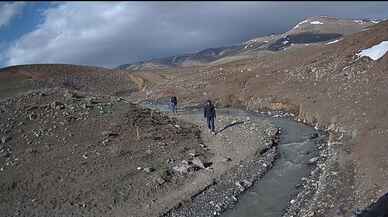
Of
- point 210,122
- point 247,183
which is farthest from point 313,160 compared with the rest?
point 210,122

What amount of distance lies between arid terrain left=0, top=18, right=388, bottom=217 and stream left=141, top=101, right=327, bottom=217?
0.77 meters

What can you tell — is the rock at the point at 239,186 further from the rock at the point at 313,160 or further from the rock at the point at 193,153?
the rock at the point at 313,160

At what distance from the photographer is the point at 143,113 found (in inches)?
1321

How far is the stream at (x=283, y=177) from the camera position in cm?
1975

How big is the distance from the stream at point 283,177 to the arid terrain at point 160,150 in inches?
30.2

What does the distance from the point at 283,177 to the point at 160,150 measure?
7029 millimetres

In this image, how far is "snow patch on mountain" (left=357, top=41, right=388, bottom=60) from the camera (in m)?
40.4

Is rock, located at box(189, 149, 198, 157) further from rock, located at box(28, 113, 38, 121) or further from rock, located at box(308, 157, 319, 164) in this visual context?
rock, located at box(28, 113, 38, 121)

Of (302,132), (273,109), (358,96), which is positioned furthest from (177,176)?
(273,109)

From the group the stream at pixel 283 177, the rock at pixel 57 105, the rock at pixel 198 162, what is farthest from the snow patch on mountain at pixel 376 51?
the rock at pixel 57 105

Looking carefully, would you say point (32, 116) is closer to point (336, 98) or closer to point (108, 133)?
point (108, 133)

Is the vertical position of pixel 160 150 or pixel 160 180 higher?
pixel 160 180

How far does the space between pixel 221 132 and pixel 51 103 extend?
37.7ft

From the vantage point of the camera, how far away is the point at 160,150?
1038 inches
